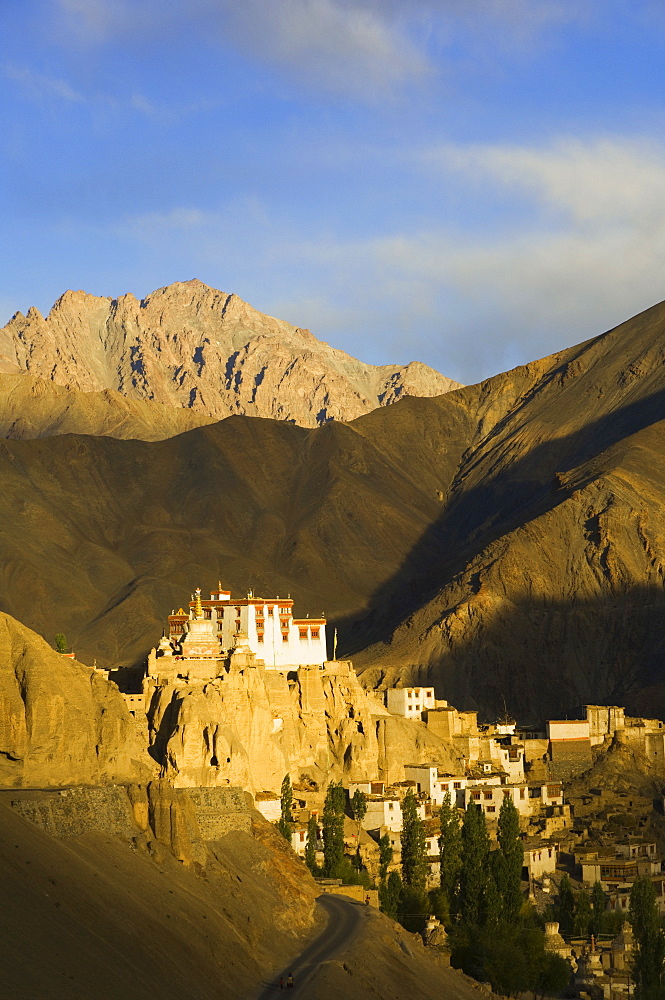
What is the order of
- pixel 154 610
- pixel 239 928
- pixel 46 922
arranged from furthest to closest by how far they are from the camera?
pixel 154 610 → pixel 239 928 → pixel 46 922

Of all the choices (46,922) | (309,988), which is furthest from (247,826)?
(46,922)

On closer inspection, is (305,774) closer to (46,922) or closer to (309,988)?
(309,988)

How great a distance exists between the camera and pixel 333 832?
8188 centimetres

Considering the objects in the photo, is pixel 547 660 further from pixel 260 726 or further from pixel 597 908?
pixel 597 908

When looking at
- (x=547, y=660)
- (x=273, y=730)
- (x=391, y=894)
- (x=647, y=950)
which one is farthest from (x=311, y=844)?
(x=547, y=660)

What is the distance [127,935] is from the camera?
4131cm

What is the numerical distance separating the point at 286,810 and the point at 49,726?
1230 inches

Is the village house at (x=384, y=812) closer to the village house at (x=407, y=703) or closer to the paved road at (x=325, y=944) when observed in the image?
the village house at (x=407, y=703)

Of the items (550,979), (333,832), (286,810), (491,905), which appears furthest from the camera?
(286,810)

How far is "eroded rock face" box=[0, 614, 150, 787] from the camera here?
52188mm

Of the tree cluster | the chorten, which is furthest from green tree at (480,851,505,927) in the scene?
the chorten

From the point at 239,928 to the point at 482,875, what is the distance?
27.7 m

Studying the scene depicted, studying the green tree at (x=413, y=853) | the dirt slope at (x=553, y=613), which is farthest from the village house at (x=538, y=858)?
the dirt slope at (x=553, y=613)

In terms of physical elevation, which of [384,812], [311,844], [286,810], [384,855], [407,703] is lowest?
[384,855]
